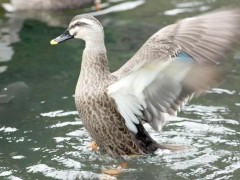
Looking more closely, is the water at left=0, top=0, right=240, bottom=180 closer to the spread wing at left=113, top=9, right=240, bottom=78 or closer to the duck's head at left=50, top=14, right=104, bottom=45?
the spread wing at left=113, top=9, right=240, bottom=78

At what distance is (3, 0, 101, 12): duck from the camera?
11.6 m

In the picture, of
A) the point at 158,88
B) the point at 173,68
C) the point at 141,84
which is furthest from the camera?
the point at 158,88

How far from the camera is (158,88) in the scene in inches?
240

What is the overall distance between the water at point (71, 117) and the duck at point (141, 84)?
29cm

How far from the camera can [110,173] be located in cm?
652

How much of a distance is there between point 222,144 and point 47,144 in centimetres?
172

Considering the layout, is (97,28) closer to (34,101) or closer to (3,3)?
(34,101)

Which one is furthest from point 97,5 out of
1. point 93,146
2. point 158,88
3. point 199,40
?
point 158,88

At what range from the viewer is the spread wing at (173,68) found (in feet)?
18.7

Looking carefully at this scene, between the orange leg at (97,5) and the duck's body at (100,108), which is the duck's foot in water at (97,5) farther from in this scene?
the duck's body at (100,108)

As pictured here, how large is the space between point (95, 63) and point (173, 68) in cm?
106

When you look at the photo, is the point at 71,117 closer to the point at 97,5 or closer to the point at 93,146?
the point at 93,146

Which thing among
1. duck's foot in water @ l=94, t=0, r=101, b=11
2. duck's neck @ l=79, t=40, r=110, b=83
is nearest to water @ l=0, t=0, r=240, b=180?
duck's foot in water @ l=94, t=0, r=101, b=11

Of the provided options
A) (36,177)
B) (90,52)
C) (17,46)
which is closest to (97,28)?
(90,52)
